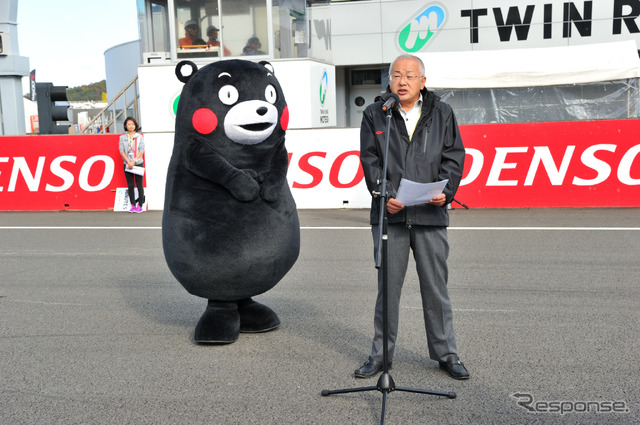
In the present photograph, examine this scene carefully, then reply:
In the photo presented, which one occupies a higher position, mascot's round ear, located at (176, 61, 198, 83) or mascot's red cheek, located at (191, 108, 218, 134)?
mascot's round ear, located at (176, 61, 198, 83)

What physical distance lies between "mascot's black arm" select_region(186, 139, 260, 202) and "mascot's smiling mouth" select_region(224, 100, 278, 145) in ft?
0.72

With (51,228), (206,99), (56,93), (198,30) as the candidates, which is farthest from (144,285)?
(198,30)

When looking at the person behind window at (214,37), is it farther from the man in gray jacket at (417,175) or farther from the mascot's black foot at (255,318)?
the man in gray jacket at (417,175)

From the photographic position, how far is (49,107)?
13.7 meters

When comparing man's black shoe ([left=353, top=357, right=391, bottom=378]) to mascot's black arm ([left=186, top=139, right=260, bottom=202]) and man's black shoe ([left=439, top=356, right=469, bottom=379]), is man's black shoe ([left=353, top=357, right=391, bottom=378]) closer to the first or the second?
man's black shoe ([left=439, top=356, right=469, bottom=379])

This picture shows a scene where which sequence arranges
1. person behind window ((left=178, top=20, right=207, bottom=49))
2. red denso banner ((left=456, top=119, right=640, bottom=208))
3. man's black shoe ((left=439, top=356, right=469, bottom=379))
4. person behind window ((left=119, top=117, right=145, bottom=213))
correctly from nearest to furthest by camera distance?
man's black shoe ((left=439, top=356, right=469, bottom=379))
red denso banner ((left=456, top=119, right=640, bottom=208))
person behind window ((left=119, top=117, right=145, bottom=213))
person behind window ((left=178, top=20, right=207, bottom=49))

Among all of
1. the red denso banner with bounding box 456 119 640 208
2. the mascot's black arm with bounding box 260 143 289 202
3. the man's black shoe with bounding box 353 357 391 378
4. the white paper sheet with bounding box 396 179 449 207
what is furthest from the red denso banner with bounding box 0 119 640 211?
the white paper sheet with bounding box 396 179 449 207

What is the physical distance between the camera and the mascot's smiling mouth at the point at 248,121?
17.5 ft

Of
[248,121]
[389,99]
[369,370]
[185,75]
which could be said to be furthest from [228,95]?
[369,370]

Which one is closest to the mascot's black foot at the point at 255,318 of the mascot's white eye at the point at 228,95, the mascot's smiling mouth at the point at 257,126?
the mascot's smiling mouth at the point at 257,126

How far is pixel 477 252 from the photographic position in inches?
356

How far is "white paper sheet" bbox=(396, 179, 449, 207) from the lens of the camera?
13.9 ft

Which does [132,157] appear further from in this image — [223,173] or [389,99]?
[389,99]

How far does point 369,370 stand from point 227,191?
172 cm
